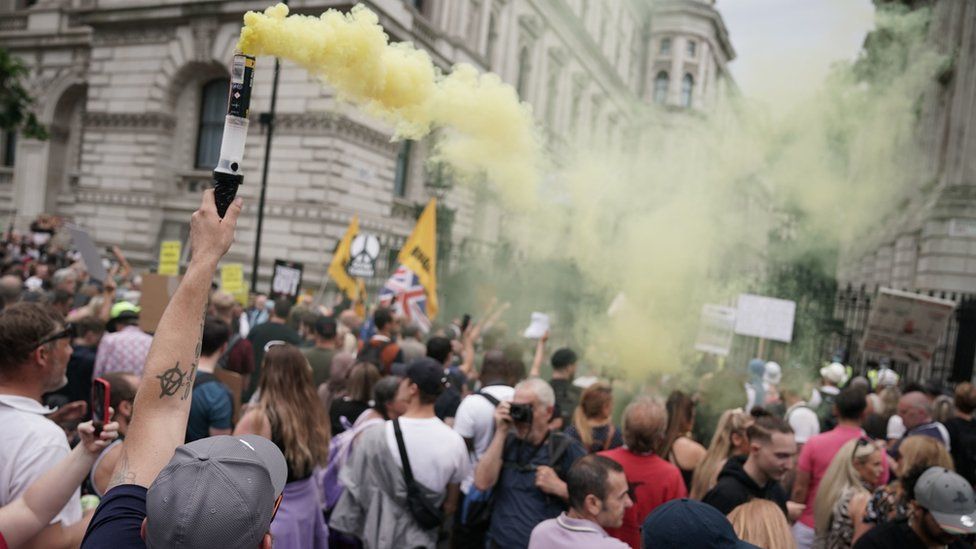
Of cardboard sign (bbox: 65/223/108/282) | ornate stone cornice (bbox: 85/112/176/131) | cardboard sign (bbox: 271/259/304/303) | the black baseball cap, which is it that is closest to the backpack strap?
the black baseball cap

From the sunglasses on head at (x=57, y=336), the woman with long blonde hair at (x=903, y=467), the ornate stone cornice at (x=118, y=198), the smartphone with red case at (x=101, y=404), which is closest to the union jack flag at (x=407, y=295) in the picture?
the woman with long blonde hair at (x=903, y=467)

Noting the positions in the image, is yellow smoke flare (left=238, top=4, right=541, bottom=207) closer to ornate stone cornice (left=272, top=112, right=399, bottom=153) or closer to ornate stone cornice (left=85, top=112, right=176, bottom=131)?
ornate stone cornice (left=272, top=112, right=399, bottom=153)

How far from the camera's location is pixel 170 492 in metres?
1.67

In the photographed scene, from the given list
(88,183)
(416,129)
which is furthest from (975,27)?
(88,183)

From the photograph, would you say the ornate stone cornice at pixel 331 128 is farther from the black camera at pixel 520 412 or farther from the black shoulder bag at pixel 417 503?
the black camera at pixel 520 412

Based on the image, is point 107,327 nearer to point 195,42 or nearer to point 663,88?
point 195,42

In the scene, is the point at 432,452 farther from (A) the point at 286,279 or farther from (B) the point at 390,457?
(A) the point at 286,279

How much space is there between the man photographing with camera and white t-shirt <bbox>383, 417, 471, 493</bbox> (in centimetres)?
16

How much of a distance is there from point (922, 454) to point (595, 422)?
74.3 inches

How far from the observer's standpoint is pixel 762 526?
3.29 metres

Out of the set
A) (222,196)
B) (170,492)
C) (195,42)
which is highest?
(195,42)

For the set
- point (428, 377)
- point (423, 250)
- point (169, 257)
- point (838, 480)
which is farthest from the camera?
point (169, 257)

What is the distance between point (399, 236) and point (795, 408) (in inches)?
568

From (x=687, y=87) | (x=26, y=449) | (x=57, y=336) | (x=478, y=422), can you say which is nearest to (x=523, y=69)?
(x=687, y=87)
